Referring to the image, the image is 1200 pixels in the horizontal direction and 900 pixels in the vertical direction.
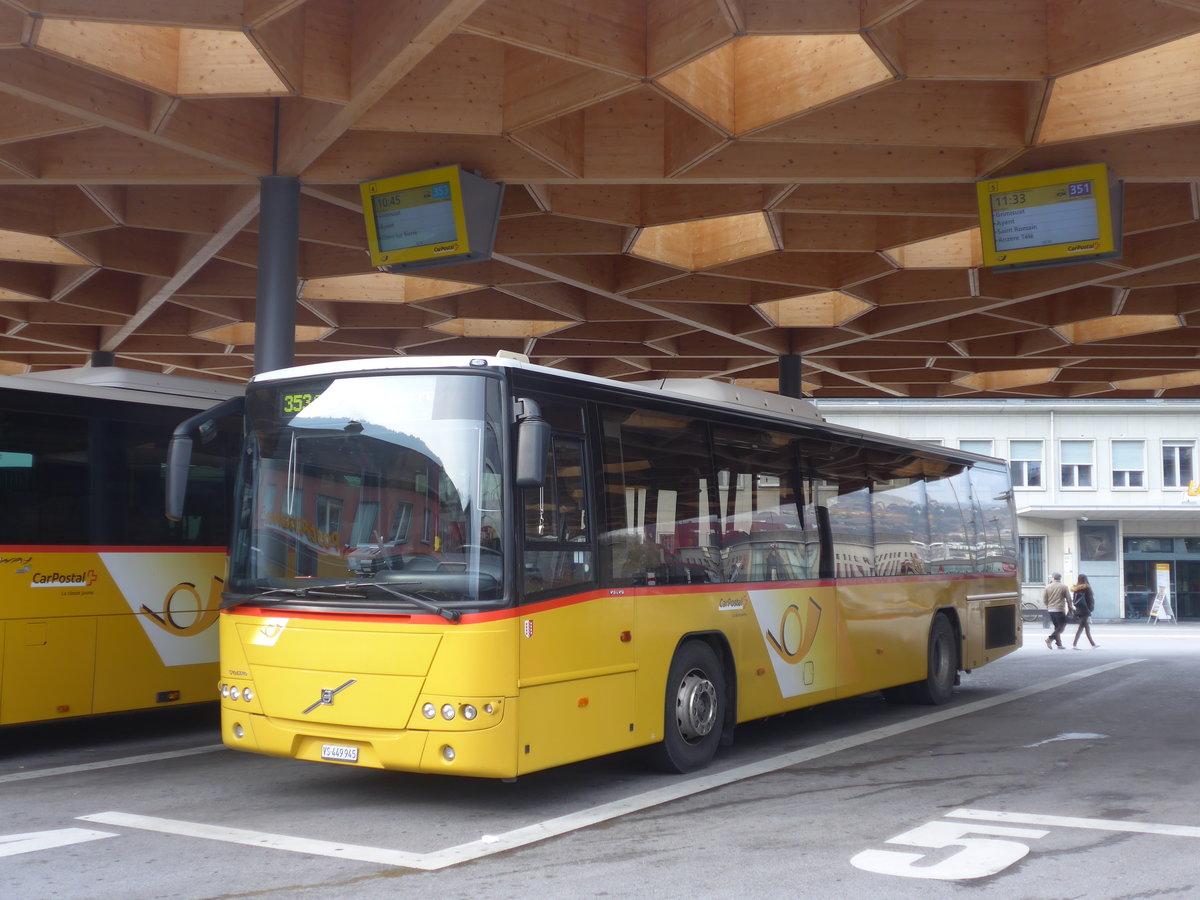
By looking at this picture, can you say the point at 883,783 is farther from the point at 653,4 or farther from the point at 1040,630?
the point at 1040,630

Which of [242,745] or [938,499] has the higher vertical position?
[938,499]

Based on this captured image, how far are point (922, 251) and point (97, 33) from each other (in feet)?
35.5

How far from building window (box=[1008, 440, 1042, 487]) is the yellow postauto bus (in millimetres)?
41763

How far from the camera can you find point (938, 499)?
15195 mm

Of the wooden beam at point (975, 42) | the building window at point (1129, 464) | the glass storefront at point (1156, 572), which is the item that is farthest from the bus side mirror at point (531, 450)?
the building window at point (1129, 464)

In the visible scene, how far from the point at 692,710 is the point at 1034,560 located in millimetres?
43293

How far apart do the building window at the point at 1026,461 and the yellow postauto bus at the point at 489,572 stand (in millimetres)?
41763

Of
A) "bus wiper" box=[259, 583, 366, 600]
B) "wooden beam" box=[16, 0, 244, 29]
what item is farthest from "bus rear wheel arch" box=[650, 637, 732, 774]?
"wooden beam" box=[16, 0, 244, 29]

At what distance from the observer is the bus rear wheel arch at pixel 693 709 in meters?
9.31

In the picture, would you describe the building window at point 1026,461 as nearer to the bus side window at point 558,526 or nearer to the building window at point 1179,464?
the building window at point 1179,464

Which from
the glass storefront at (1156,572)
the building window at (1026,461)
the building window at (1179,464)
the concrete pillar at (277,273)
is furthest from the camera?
the building window at (1026,461)

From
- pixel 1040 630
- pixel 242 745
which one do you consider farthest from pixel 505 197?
pixel 1040 630

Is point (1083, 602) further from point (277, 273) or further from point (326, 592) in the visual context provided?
point (326, 592)

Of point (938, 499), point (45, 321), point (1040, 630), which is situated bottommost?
point (1040, 630)
